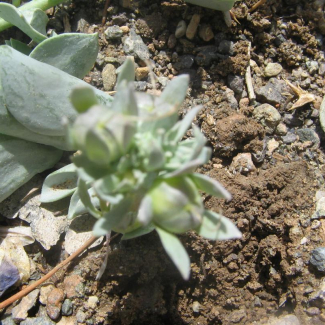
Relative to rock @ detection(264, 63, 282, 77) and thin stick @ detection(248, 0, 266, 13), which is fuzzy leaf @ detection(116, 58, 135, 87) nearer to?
rock @ detection(264, 63, 282, 77)

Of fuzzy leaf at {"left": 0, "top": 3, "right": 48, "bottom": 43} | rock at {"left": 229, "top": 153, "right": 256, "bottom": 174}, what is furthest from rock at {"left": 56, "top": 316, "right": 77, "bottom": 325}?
fuzzy leaf at {"left": 0, "top": 3, "right": 48, "bottom": 43}

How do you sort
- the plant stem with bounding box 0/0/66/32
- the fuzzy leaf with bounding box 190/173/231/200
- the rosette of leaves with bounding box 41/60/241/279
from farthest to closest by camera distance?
the plant stem with bounding box 0/0/66/32, the fuzzy leaf with bounding box 190/173/231/200, the rosette of leaves with bounding box 41/60/241/279

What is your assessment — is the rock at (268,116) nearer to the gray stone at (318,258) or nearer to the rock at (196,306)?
the gray stone at (318,258)

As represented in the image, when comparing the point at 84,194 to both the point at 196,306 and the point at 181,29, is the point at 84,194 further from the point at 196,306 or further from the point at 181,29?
the point at 181,29

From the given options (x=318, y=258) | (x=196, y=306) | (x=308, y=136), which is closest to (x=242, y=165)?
(x=308, y=136)

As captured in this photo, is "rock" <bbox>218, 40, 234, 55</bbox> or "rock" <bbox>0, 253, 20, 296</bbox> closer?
"rock" <bbox>0, 253, 20, 296</bbox>

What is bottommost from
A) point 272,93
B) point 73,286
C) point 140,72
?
point 73,286
